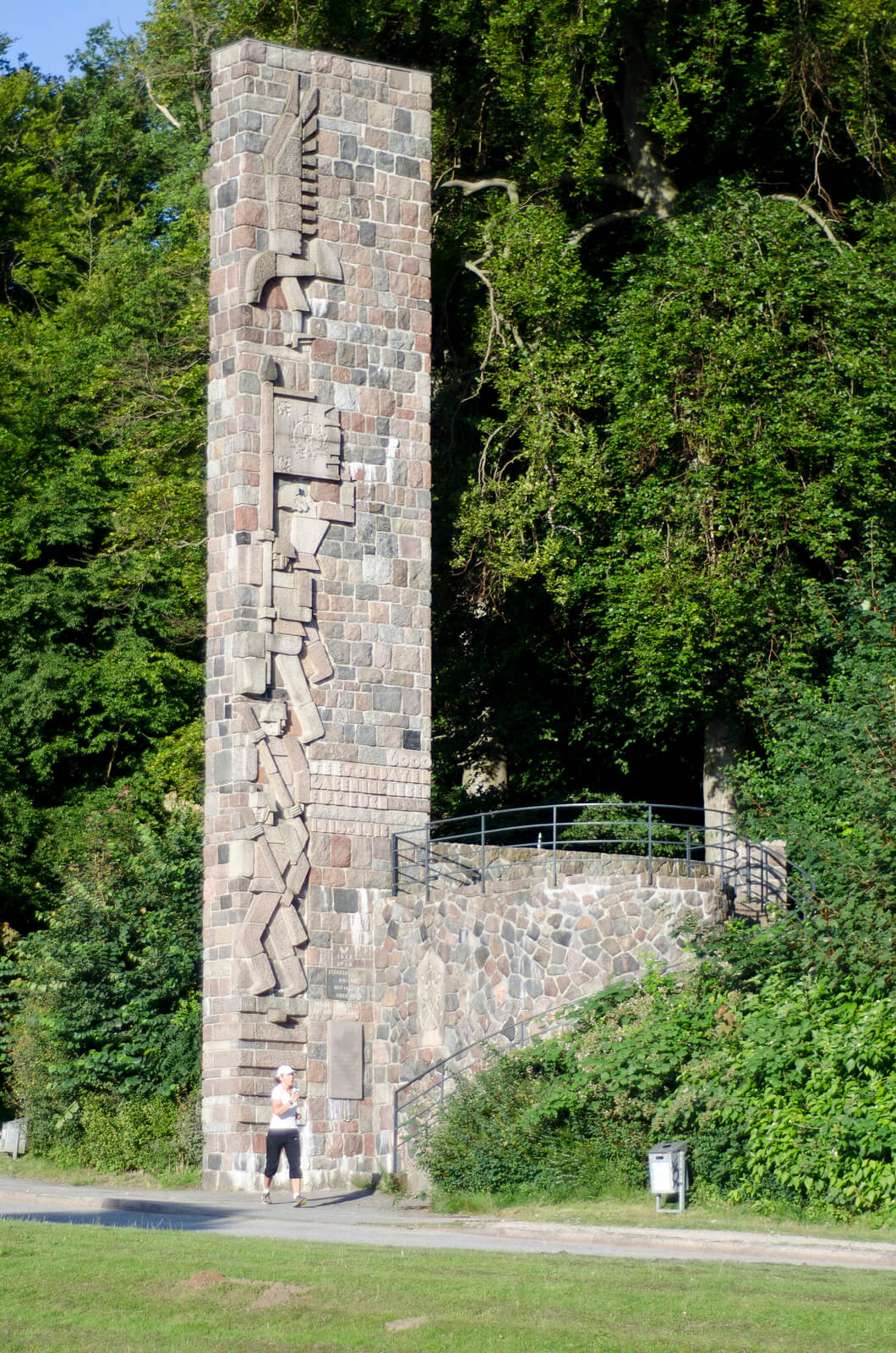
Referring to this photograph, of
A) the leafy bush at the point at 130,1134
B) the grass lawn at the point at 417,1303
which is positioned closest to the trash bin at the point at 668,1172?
the grass lawn at the point at 417,1303

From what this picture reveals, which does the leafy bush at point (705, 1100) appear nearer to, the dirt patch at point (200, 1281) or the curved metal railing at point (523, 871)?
the curved metal railing at point (523, 871)

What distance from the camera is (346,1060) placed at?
22938 mm

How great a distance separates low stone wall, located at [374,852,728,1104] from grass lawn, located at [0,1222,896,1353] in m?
6.90

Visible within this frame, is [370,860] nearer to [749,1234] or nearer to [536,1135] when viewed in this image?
[536,1135]

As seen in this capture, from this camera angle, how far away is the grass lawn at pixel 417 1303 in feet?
35.3

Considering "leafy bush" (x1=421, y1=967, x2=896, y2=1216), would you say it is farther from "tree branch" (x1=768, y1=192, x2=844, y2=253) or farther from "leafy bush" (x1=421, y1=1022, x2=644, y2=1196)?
Answer: "tree branch" (x1=768, y1=192, x2=844, y2=253)

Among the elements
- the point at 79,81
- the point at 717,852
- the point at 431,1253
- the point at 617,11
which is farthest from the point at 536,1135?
the point at 79,81

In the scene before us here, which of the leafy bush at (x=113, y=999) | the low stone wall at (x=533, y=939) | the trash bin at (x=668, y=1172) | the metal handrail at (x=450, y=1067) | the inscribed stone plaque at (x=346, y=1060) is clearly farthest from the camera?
the leafy bush at (x=113, y=999)

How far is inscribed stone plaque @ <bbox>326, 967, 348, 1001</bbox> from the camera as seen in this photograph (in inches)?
906

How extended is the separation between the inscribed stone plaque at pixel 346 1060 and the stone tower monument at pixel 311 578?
0.03m

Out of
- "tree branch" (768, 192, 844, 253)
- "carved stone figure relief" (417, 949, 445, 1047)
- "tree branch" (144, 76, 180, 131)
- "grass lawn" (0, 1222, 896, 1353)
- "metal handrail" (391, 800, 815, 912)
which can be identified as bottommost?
"grass lawn" (0, 1222, 896, 1353)

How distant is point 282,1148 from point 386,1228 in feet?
8.93

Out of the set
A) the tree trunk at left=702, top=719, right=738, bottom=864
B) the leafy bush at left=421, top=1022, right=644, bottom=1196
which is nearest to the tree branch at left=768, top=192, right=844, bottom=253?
the tree trunk at left=702, top=719, right=738, bottom=864

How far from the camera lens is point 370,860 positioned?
77.3 ft
